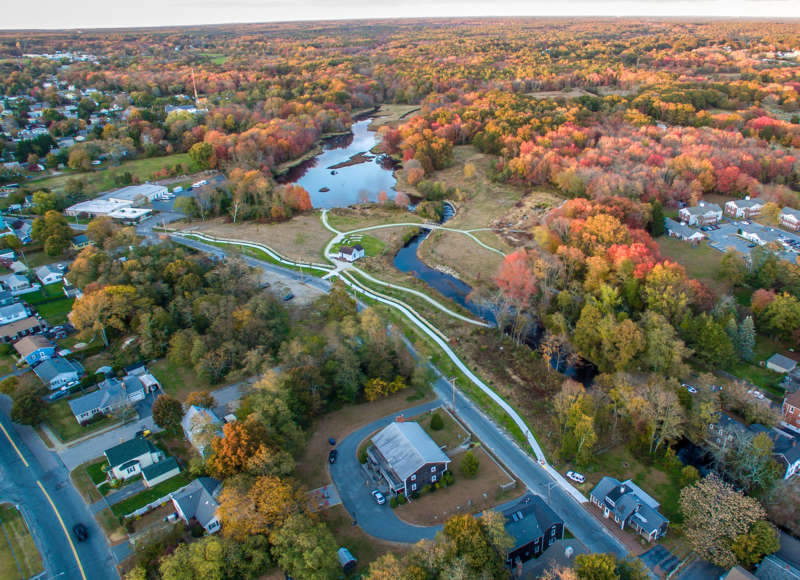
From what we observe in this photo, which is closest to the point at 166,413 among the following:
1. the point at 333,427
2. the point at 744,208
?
the point at 333,427

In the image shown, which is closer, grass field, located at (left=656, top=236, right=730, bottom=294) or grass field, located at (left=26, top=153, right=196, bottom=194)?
grass field, located at (left=656, top=236, right=730, bottom=294)

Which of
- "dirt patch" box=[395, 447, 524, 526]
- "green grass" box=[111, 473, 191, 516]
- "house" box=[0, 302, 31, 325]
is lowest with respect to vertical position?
"dirt patch" box=[395, 447, 524, 526]

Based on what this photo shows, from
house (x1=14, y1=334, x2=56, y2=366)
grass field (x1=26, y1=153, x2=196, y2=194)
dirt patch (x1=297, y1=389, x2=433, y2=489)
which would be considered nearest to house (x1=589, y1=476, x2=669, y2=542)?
dirt patch (x1=297, y1=389, x2=433, y2=489)

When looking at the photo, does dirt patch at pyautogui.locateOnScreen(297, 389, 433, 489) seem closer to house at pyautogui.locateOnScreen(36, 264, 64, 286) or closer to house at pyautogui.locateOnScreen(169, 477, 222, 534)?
house at pyautogui.locateOnScreen(169, 477, 222, 534)

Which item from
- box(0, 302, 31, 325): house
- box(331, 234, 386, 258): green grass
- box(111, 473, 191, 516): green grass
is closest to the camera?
box(111, 473, 191, 516): green grass

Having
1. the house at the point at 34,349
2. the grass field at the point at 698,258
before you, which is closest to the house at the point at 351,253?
the house at the point at 34,349

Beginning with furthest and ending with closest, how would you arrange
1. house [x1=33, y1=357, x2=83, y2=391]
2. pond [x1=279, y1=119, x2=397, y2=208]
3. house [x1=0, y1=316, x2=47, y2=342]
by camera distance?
pond [x1=279, y1=119, x2=397, y2=208], house [x1=0, y1=316, x2=47, y2=342], house [x1=33, y1=357, x2=83, y2=391]

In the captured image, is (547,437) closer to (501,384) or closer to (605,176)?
(501,384)
